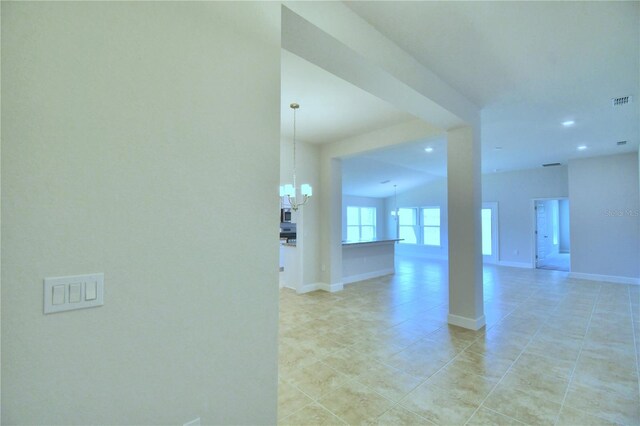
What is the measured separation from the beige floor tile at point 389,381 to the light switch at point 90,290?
2099 mm

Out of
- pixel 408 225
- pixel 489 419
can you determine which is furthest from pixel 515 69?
pixel 408 225

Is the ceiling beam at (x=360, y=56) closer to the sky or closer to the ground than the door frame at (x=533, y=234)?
closer to the sky

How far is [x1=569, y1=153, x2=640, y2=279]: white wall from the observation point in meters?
5.98

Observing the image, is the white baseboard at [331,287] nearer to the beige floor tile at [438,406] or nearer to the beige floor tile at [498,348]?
the beige floor tile at [498,348]

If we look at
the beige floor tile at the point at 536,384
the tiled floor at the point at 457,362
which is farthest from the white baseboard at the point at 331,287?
the beige floor tile at the point at 536,384

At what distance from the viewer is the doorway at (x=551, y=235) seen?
8.39m

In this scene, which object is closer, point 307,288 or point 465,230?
point 465,230

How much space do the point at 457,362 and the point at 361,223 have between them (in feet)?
30.8

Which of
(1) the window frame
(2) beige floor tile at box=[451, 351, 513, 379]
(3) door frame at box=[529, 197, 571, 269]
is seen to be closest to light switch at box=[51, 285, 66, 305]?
(2) beige floor tile at box=[451, 351, 513, 379]

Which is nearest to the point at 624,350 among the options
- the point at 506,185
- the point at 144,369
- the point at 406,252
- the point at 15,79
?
the point at 144,369

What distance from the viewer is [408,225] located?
38.4ft

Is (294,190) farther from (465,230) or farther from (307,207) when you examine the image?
(465,230)

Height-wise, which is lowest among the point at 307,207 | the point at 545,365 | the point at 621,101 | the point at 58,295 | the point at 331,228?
the point at 545,365

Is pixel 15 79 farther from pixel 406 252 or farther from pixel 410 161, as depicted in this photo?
pixel 406 252
